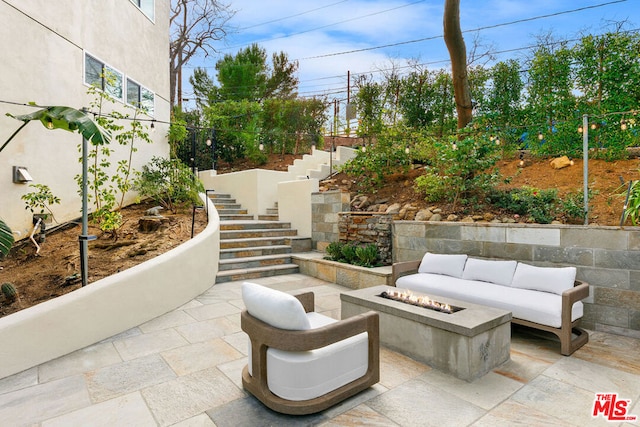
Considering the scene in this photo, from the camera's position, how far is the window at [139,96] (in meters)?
8.38

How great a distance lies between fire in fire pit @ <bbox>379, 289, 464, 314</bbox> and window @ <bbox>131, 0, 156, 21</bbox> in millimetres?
9620

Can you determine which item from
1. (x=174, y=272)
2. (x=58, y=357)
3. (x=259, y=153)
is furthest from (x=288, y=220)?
(x=58, y=357)

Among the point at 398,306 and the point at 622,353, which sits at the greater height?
the point at 398,306

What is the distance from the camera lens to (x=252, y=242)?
7805 millimetres

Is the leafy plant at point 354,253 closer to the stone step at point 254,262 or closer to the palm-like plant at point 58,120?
the stone step at point 254,262

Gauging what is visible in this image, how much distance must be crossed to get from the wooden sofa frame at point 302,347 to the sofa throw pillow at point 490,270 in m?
2.38

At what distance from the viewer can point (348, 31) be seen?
11.5 m

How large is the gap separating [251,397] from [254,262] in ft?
15.2

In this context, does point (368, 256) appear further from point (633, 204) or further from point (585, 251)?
point (633, 204)

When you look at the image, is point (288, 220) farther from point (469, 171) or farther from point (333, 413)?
point (333, 413)

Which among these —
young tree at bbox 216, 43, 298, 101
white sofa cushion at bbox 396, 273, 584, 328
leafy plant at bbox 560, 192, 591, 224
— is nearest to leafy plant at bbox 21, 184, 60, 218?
white sofa cushion at bbox 396, 273, 584, 328

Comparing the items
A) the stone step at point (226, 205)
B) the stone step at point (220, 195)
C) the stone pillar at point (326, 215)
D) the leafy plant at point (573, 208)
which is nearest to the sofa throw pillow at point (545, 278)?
the leafy plant at point (573, 208)

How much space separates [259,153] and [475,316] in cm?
1113

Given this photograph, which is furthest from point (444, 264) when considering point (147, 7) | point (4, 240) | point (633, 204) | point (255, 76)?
point (255, 76)
